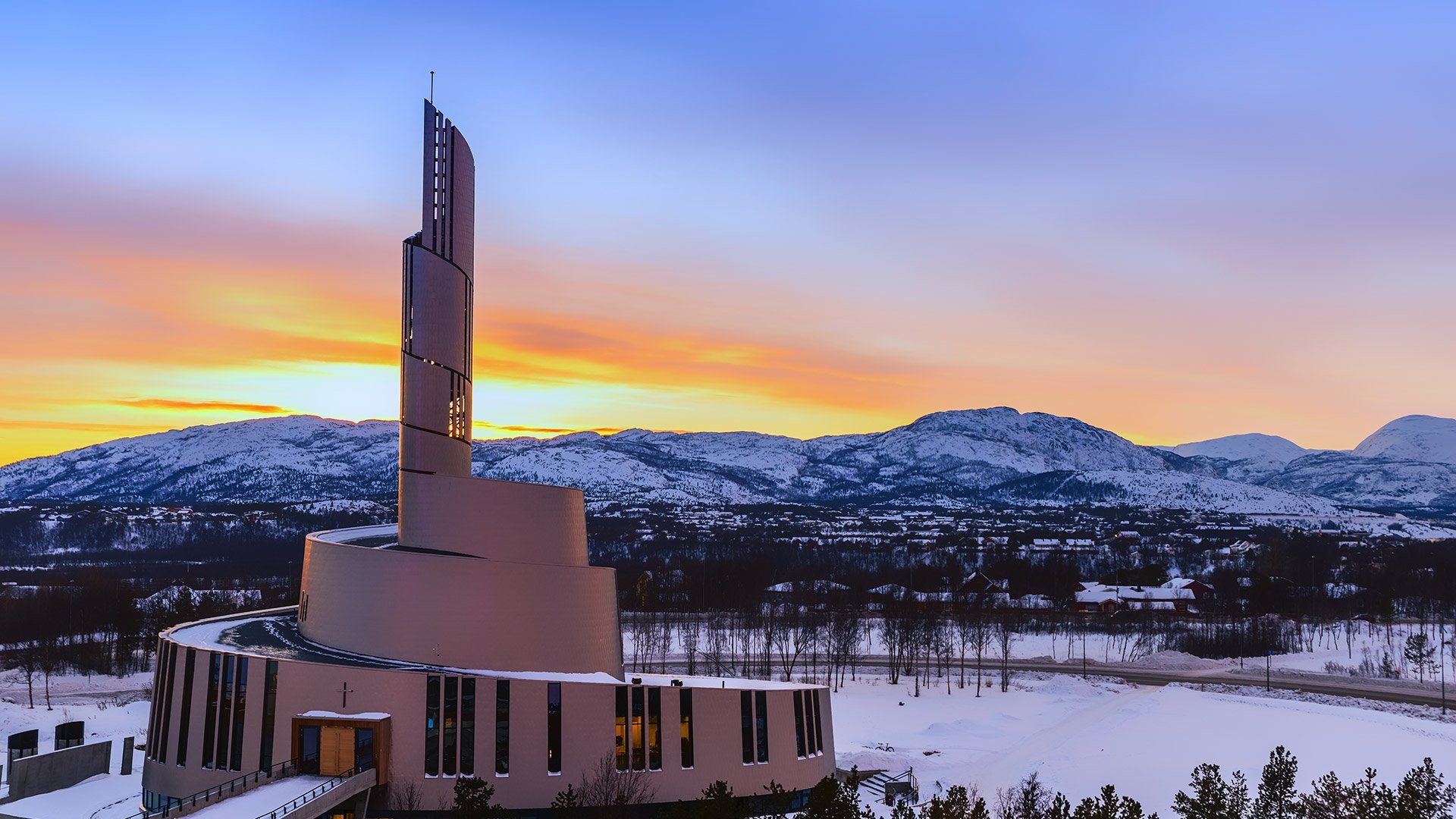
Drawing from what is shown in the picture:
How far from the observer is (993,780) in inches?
2336

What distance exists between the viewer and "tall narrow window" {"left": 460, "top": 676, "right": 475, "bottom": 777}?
139 feet

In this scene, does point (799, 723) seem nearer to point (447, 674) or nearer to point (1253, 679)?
point (447, 674)

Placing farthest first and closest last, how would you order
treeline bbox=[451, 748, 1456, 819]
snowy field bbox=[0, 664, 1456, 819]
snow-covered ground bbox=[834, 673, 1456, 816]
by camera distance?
snow-covered ground bbox=[834, 673, 1456, 816] < snowy field bbox=[0, 664, 1456, 819] < treeline bbox=[451, 748, 1456, 819]

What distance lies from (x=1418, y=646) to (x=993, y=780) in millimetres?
62860

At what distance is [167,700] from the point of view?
153 ft

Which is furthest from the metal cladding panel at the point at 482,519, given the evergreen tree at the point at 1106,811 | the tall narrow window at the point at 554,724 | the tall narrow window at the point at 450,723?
Answer: the evergreen tree at the point at 1106,811

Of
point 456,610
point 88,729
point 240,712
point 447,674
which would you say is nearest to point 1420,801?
point 447,674

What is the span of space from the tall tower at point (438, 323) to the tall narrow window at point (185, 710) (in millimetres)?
10055

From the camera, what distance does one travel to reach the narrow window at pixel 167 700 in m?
45.8

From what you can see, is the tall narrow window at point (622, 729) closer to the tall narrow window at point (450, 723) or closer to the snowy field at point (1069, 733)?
the tall narrow window at point (450, 723)

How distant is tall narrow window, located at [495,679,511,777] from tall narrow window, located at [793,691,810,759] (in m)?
12.4

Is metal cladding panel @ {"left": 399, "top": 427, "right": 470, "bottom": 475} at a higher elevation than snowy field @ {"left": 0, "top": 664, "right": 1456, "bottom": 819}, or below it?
higher

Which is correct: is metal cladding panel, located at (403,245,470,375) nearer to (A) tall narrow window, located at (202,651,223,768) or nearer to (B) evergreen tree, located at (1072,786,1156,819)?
(A) tall narrow window, located at (202,651,223,768)

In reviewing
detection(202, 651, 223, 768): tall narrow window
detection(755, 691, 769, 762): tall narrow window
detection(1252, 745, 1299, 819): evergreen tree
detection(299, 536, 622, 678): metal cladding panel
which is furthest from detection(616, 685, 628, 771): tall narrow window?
detection(1252, 745, 1299, 819): evergreen tree
